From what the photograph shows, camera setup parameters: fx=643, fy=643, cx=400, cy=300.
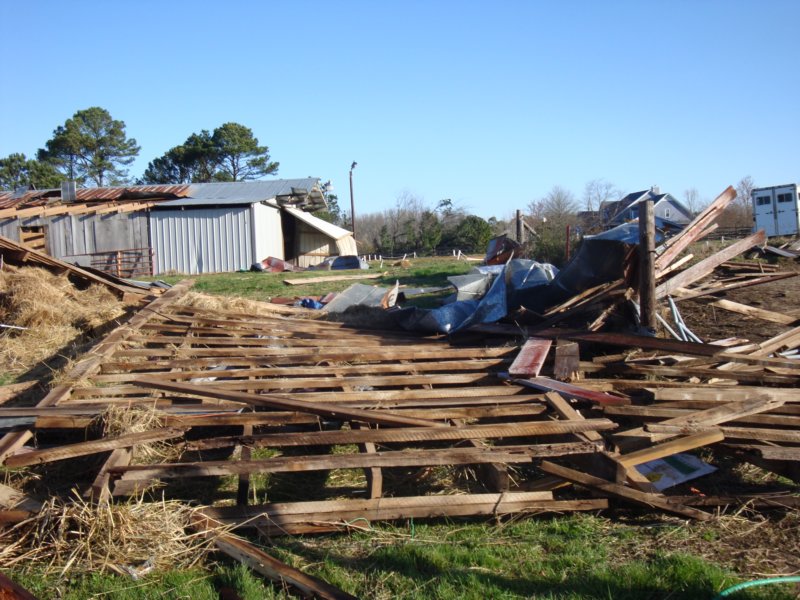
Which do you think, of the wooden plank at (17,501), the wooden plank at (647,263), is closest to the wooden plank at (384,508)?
the wooden plank at (17,501)

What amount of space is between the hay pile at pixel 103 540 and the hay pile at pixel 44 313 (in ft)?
14.9

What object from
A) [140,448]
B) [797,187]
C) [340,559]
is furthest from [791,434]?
[797,187]

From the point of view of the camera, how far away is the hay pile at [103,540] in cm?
328

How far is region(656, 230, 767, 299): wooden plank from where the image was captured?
7.31 m

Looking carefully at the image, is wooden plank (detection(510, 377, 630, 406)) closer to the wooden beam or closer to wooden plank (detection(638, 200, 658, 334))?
the wooden beam

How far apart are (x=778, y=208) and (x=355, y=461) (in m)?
25.9

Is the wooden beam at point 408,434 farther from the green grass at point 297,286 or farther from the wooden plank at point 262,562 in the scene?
the green grass at point 297,286

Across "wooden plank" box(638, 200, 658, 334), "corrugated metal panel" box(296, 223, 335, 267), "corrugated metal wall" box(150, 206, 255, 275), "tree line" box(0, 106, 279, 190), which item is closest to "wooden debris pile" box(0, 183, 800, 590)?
"wooden plank" box(638, 200, 658, 334)

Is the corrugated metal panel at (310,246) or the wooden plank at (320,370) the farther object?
the corrugated metal panel at (310,246)

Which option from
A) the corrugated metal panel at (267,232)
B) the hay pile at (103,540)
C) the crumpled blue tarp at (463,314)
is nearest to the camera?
the hay pile at (103,540)

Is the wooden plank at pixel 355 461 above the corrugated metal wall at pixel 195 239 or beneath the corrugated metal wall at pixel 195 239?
beneath

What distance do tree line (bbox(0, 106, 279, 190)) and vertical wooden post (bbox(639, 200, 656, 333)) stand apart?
4900cm

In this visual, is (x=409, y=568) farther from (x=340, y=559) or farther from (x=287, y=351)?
(x=287, y=351)

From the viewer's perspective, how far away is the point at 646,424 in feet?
14.5
